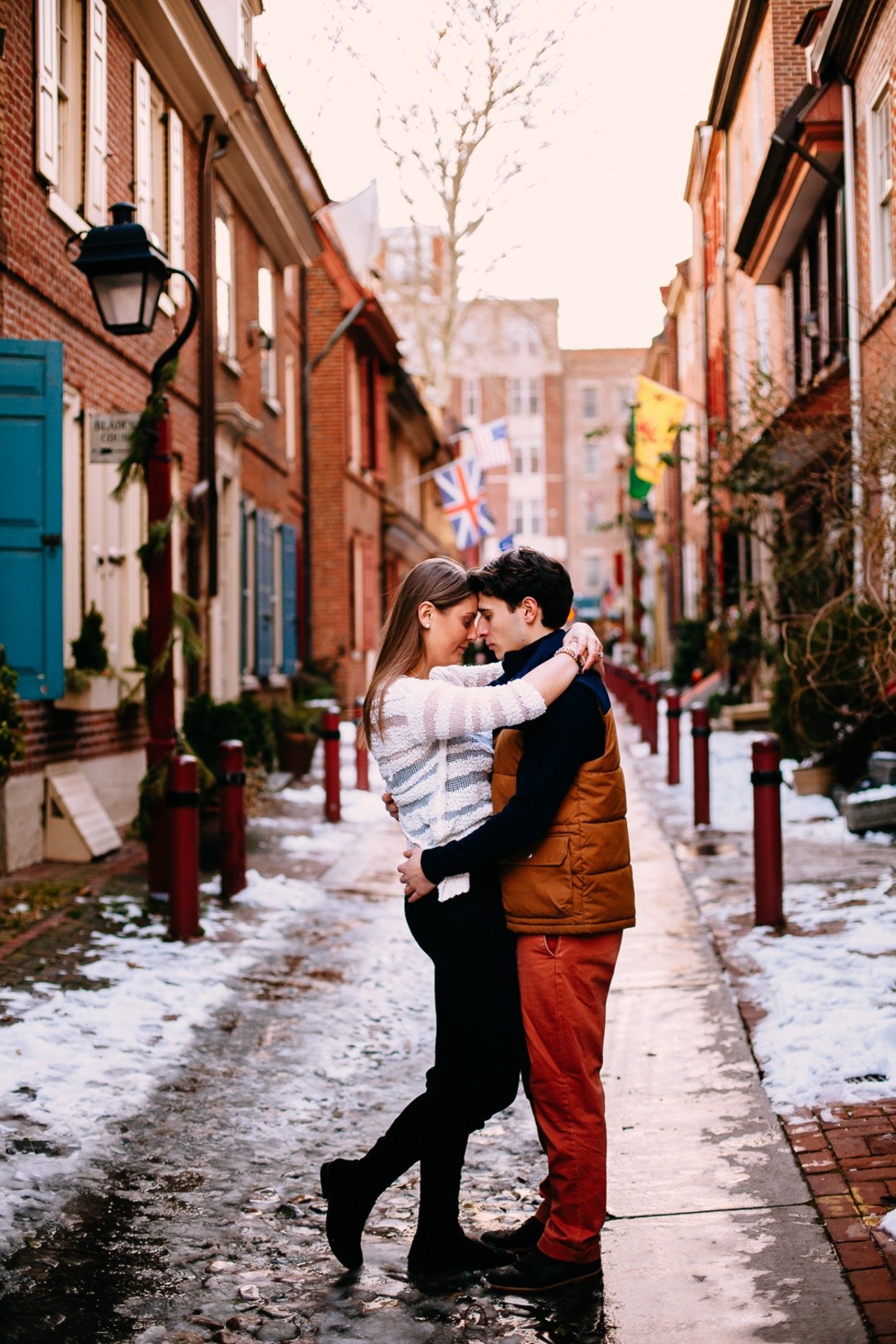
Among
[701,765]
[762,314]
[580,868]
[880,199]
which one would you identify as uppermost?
[762,314]

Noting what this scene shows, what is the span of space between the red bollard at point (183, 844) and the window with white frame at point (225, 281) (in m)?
8.80

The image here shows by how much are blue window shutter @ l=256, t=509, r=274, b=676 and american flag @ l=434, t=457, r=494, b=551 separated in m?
6.96

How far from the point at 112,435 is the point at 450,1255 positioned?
568cm

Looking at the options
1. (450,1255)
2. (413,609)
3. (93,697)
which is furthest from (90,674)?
(450,1255)

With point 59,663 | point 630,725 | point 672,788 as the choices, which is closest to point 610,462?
point 630,725

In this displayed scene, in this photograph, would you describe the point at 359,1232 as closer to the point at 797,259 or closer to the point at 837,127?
the point at 837,127

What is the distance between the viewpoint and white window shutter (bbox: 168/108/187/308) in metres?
13.1

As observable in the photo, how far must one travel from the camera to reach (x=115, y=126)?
1135 centimetres

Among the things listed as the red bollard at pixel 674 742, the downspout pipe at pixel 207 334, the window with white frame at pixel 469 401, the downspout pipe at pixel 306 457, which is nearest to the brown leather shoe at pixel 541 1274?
the red bollard at pixel 674 742

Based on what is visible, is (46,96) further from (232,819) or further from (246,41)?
(246,41)

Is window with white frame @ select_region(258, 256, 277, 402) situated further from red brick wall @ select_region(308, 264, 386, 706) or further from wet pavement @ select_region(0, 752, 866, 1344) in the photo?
wet pavement @ select_region(0, 752, 866, 1344)

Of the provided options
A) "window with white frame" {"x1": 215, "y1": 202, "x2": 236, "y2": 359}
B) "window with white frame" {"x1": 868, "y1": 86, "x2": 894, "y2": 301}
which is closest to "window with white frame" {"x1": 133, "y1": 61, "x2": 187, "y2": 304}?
"window with white frame" {"x1": 215, "y1": 202, "x2": 236, "y2": 359}

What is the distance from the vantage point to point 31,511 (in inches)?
338

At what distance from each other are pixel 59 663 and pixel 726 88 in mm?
17048
